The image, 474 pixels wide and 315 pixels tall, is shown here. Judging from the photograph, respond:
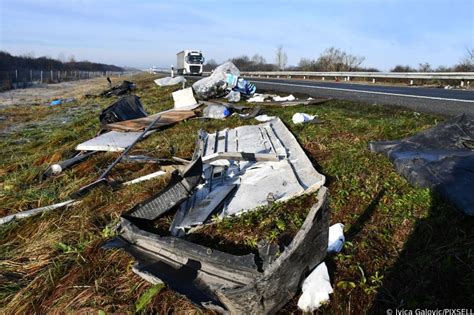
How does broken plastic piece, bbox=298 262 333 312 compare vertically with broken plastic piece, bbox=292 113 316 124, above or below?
below

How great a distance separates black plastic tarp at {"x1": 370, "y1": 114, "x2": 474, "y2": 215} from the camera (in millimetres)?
2827

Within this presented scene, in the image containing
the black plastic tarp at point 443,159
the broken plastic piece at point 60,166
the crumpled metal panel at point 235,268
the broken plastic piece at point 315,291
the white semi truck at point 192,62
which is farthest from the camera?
the white semi truck at point 192,62

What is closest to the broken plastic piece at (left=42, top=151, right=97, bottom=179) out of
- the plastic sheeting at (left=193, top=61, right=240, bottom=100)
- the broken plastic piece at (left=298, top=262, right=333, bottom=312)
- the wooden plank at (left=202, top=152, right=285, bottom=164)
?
the wooden plank at (left=202, top=152, right=285, bottom=164)

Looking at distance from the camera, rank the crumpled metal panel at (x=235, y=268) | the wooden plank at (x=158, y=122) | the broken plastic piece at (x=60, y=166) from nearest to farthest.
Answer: the crumpled metal panel at (x=235, y=268), the broken plastic piece at (x=60, y=166), the wooden plank at (x=158, y=122)

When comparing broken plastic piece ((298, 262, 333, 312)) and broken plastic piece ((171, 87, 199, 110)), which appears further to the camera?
broken plastic piece ((171, 87, 199, 110))

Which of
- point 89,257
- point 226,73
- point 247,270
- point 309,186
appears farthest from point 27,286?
point 226,73

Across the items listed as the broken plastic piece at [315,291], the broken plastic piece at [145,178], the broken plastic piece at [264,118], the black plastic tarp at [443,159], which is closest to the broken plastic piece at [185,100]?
the broken plastic piece at [264,118]

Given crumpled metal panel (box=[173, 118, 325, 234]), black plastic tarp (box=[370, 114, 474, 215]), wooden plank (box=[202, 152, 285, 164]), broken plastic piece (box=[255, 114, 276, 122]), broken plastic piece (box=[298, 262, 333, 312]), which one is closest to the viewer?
broken plastic piece (box=[298, 262, 333, 312])

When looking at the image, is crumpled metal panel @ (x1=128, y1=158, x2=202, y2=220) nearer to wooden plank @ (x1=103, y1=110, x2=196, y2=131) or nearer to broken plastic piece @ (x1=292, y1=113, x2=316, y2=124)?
broken plastic piece @ (x1=292, y1=113, x2=316, y2=124)

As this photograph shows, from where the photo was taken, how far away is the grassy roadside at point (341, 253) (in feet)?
7.18

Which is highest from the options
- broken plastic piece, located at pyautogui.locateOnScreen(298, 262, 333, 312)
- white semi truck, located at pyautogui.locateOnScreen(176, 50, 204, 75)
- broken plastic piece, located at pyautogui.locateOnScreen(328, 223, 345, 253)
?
white semi truck, located at pyautogui.locateOnScreen(176, 50, 204, 75)

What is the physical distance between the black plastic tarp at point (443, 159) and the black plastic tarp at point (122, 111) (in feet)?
20.6

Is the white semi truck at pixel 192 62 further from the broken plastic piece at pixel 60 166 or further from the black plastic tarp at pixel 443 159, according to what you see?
the black plastic tarp at pixel 443 159

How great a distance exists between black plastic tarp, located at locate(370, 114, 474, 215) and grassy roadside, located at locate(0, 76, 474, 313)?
10 centimetres
